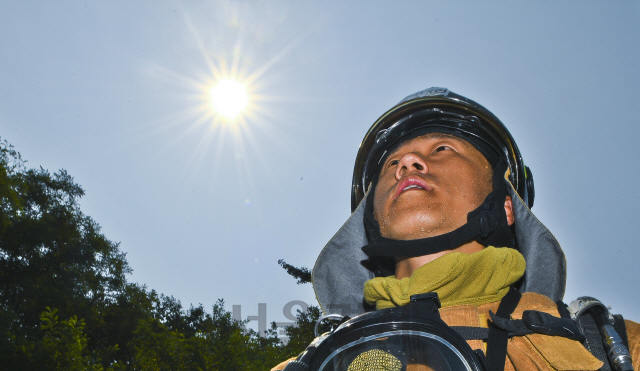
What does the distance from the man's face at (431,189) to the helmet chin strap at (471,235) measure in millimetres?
55

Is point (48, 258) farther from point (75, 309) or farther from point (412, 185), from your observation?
point (412, 185)

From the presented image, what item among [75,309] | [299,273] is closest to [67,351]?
[299,273]

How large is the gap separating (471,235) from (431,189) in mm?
334

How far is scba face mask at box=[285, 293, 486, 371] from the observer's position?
4.28 feet

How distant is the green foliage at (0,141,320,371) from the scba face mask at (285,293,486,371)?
9.98m

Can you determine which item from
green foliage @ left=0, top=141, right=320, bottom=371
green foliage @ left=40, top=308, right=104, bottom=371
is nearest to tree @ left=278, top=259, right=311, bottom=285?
green foliage @ left=0, top=141, right=320, bottom=371

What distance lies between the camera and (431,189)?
2.45m

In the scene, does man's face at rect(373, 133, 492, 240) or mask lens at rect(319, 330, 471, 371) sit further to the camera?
man's face at rect(373, 133, 492, 240)

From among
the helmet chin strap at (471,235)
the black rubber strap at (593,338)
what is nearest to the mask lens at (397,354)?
the black rubber strap at (593,338)

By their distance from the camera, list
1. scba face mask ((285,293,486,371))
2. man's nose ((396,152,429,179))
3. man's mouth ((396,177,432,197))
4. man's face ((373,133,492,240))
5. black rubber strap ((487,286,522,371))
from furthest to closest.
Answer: man's nose ((396,152,429,179)) → man's mouth ((396,177,432,197)) → man's face ((373,133,492,240)) → black rubber strap ((487,286,522,371)) → scba face mask ((285,293,486,371))

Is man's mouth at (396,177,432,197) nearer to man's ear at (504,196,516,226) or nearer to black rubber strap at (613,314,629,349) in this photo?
man's ear at (504,196,516,226)

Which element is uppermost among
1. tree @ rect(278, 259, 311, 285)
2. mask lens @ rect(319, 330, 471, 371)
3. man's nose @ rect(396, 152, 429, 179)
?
tree @ rect(278, 259, 311, 285)

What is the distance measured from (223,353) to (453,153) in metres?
11.0

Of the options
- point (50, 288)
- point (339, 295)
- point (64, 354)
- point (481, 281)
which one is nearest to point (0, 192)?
point (64, 354)
